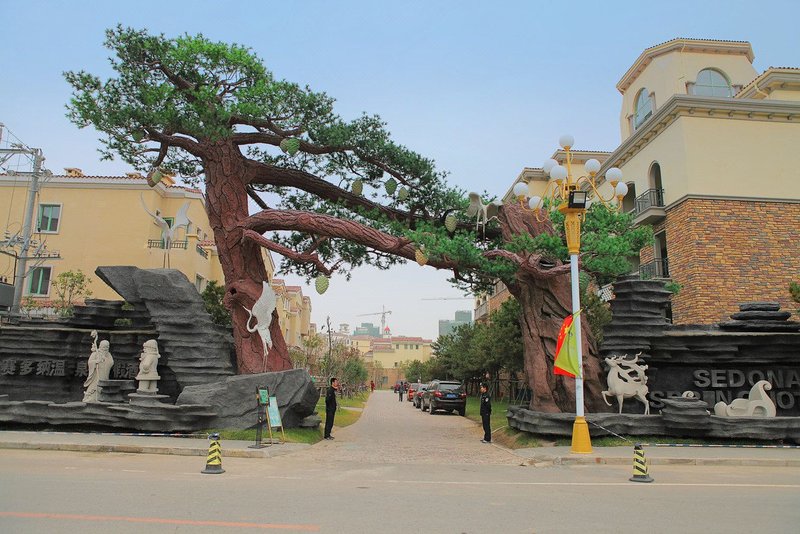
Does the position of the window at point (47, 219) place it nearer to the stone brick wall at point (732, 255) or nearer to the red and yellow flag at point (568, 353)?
the red and yellow flag at point (568, 353)

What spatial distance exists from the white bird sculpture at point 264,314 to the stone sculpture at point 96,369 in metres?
3.61

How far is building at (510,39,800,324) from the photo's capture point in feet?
71.6

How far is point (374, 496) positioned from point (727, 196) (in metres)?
20.9

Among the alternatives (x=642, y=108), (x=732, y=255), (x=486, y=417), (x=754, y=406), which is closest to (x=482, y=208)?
(x=486, y=417)

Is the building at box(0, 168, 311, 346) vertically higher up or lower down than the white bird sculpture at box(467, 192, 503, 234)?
higher up

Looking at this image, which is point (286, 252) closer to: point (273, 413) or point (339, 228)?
point (339, 228)

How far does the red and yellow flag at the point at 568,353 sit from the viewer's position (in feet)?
Result: 38.3

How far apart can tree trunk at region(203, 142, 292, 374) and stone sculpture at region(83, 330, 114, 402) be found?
3.20 metres

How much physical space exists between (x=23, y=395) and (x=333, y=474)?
35.8 ft

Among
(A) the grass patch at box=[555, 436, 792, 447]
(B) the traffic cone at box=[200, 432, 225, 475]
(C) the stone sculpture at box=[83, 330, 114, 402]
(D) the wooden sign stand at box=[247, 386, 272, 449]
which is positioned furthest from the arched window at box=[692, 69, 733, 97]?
(B) the traffic cone at box=[200, 432, 225, 475]

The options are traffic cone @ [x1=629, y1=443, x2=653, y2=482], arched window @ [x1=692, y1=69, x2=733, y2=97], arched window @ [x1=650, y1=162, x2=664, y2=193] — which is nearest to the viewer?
traffic cone @ [x1=629, y1=443, x2=653, y2=482]

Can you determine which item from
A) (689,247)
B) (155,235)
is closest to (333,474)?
(689,247)

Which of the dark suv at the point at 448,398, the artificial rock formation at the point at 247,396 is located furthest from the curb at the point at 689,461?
the dark suv at the point at 448,398

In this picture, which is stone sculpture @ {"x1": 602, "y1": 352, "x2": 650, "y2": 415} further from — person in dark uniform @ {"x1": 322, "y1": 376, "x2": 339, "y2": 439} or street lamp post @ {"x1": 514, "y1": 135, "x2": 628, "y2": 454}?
person in dark uniform @ {"x1": 322, "y1": 376, "x2": 339, "y2": 439}
